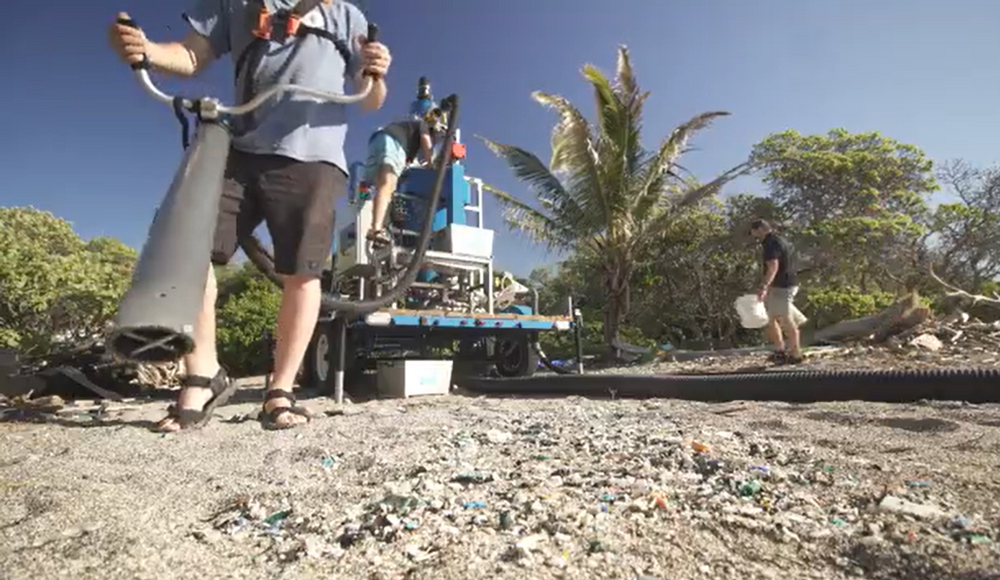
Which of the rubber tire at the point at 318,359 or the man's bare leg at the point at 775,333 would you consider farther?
the man's bare leg at the point at 775,333

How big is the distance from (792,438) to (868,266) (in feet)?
51.1

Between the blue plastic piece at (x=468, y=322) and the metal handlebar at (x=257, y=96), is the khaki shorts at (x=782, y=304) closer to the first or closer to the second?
the blue plastic piece at (x=468, y=322)

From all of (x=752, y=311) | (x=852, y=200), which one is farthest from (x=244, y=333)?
(x=852, y=200)

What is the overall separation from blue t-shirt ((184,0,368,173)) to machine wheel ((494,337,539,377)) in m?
3.36

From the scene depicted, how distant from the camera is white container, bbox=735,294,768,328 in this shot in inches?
226

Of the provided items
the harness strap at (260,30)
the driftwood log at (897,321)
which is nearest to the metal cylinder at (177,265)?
the harness strap at (260,30)

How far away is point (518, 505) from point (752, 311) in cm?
537

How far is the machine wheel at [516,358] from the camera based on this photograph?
211 inches

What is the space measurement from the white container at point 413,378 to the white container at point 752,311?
326cm

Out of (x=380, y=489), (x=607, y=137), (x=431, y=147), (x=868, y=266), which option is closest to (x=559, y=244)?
(x=607, y=137)

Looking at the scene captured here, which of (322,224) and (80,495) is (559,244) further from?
(80,495)

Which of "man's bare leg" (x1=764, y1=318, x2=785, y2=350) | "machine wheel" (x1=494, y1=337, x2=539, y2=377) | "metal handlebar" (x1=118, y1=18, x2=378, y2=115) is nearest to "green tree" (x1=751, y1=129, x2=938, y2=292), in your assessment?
"man's bare leg" (x1=764, y1=318, x2=785, y2=350)

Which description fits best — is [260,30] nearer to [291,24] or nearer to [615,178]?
[291,24]

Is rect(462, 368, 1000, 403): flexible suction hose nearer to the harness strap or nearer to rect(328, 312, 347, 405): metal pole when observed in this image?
rect(328, 312, 347, 405): metal pole
